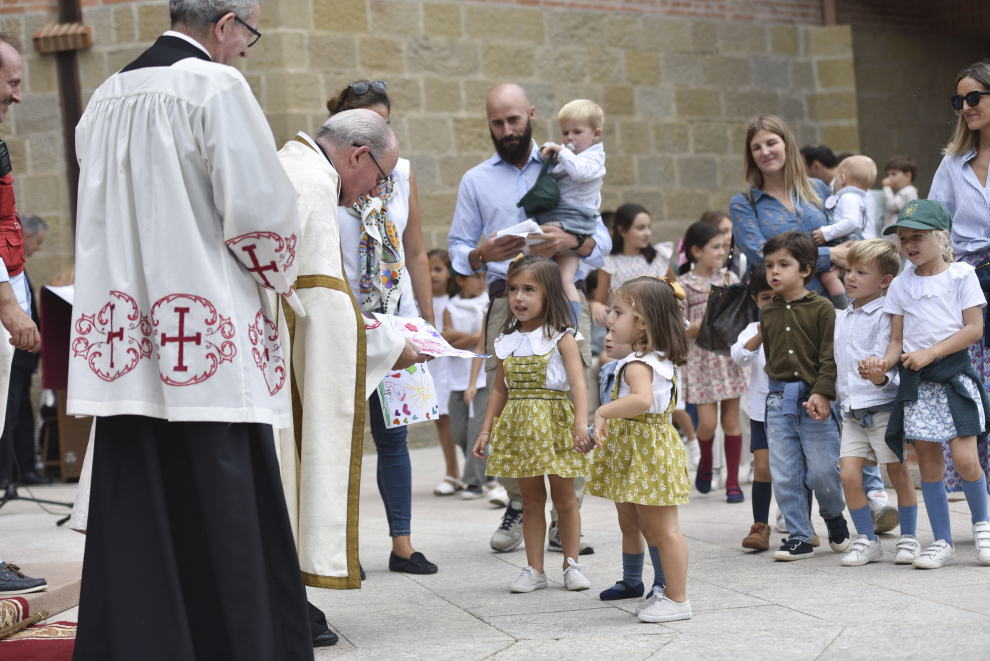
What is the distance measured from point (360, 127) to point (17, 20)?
6.88 m

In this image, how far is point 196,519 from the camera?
9.78ft

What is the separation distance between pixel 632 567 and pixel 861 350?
144 centimetres

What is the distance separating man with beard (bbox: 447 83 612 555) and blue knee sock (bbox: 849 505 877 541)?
1158 mm

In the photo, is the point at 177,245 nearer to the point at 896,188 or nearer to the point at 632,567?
the point at 632,567

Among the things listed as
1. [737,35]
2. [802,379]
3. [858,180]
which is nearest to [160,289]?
[802,379]

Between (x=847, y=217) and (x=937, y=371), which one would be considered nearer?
(x=937, y=371)

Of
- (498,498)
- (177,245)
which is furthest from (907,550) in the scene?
(177,245)

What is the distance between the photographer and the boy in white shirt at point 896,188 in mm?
9367

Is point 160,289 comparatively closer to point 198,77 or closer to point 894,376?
point 198,77

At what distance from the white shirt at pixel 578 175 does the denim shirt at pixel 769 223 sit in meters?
0.69

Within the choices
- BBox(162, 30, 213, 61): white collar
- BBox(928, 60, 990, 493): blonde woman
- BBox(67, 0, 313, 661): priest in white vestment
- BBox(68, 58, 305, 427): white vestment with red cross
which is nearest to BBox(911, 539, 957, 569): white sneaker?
BBox(928, 60, 990, 493): blonde woman

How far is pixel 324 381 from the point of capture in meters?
3.39

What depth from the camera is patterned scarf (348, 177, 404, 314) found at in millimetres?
4438

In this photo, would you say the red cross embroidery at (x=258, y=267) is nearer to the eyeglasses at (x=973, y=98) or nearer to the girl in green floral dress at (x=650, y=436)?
the girl in green floral dress at (x=650, y=436)
